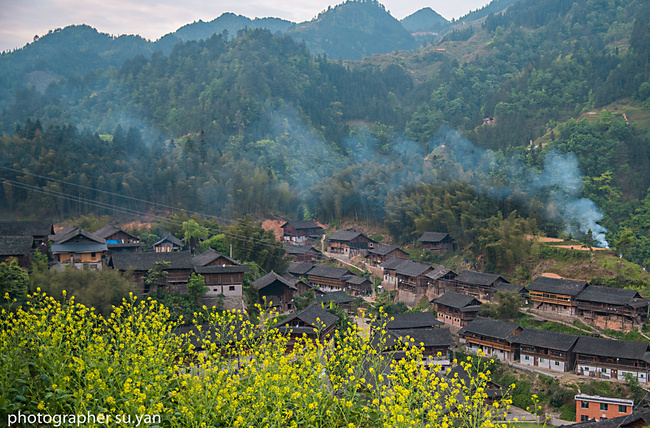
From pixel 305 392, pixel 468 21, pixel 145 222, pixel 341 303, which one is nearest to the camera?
pixel 305 392

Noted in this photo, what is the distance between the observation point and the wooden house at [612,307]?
2486cm

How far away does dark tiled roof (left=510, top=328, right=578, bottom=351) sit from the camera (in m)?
23.7

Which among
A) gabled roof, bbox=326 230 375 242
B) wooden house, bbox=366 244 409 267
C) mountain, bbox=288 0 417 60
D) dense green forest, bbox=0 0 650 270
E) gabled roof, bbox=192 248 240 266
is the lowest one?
wooden house, bbox=366 244 409 267

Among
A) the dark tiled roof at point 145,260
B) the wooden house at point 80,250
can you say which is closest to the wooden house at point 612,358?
the dark tiled roof at point 145,260

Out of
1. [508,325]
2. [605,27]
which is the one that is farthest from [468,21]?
[508,325]

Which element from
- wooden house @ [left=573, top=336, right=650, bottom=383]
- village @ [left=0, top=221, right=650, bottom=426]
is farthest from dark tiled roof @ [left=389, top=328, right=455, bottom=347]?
wooden house @ [left=573, top=336, right=650, bottom=383]

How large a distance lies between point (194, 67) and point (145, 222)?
156 feet

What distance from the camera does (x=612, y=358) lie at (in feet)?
73.9

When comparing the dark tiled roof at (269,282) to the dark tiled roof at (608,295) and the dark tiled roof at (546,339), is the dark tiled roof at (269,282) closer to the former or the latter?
the dark tiled roof at (546,339)

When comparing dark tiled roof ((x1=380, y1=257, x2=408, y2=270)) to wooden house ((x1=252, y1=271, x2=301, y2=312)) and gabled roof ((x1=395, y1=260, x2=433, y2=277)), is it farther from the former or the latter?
wooden house ((x1=252, y1=271, x2=301, y2=312))

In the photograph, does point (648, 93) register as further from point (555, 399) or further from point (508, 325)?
point (555, 399)

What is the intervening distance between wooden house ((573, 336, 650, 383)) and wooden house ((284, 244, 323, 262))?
22.8 m

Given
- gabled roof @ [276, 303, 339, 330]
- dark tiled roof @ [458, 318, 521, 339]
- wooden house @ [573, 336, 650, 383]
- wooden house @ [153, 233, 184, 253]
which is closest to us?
wooden house @ [573, 336, 650, 383]

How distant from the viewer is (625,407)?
19.7 metres
